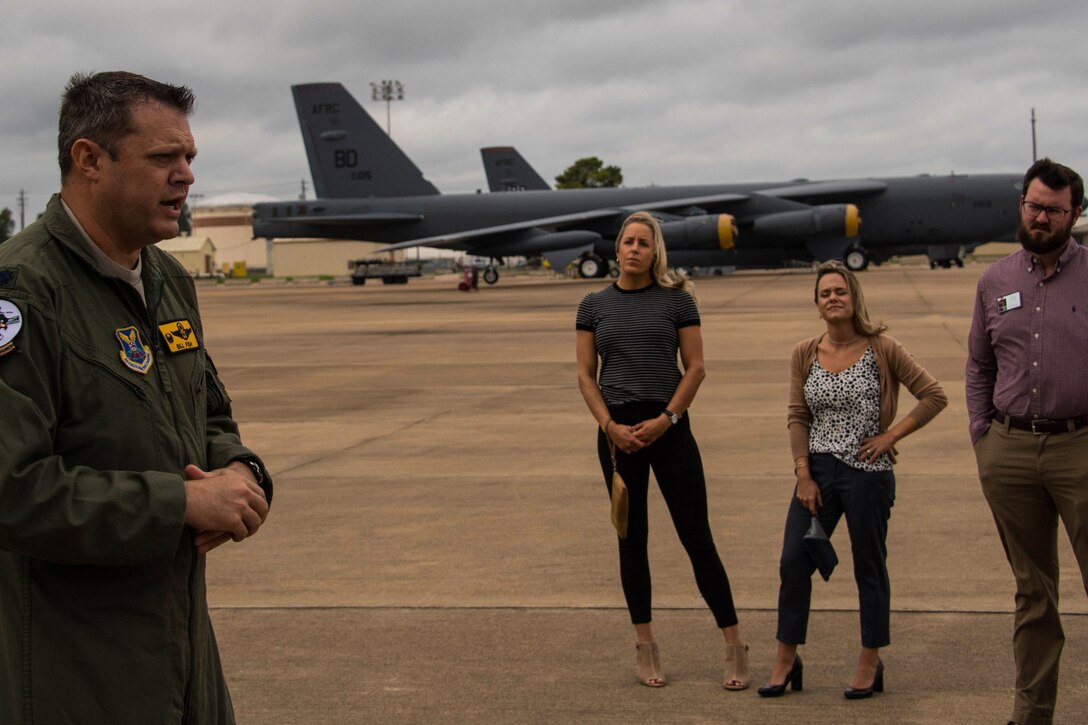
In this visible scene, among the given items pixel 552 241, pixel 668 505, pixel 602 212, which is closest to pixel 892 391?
pixel 668 505

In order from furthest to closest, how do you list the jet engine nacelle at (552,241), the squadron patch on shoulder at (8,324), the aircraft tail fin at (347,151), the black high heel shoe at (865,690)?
the aircraft tail fin at (347,151) < the jet engine nacelle at (552,241) < the black high heel shoe at (865,690) < the squadron patch on shoulder at (8,324)

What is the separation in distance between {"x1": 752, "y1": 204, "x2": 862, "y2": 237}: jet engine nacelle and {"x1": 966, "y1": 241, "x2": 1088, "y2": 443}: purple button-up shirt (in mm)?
36892

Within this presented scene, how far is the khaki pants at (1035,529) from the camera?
3826mm

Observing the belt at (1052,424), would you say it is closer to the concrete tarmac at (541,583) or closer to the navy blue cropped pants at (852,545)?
the navy blue cropped pants at (852,545)

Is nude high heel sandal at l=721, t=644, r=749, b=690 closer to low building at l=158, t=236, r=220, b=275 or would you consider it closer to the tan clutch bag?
the tan clutch bag

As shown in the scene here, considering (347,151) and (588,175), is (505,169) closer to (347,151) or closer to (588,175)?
(347,151)

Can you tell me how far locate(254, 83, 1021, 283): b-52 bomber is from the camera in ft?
133

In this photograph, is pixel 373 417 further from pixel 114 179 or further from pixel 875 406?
pixel 114 179

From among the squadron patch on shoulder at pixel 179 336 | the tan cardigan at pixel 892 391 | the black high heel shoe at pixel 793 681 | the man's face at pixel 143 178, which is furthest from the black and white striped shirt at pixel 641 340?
the man's face at pixel 143 178

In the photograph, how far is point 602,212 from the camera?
1656 inches

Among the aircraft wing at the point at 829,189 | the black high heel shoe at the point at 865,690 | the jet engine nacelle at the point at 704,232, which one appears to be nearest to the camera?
the black high heel shoe at the point at 865,690

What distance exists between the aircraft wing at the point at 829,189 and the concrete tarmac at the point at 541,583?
31166 mm

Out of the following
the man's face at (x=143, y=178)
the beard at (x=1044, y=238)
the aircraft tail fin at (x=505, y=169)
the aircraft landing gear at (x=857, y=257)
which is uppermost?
the aircraft tail fin at (x=505, y=169)

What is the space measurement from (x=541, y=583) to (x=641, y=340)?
1371mm
